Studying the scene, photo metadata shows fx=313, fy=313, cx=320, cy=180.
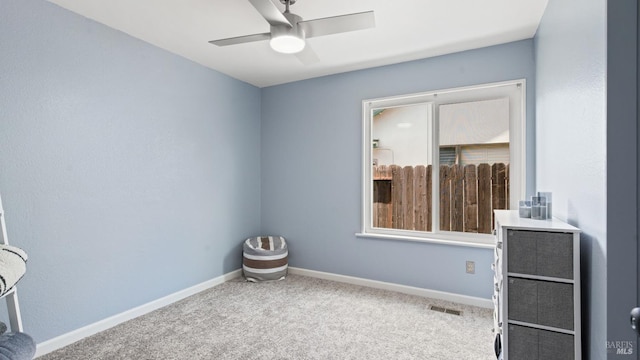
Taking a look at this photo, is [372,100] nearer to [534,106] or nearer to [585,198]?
[534,106]

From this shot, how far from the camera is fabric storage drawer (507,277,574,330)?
1.44m

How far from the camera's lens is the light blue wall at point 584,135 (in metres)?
1.21

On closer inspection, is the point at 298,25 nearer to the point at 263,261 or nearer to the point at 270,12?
the point at 270,12

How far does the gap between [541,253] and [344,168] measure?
233cm

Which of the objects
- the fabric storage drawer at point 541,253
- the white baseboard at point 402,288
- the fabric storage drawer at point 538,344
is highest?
the fabric storage drawer at point 541,253

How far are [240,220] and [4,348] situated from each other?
265 centimetres

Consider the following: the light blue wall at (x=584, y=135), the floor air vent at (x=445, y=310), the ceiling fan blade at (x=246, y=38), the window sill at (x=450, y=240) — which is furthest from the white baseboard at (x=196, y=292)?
the ceiling fan blade at (x=246, y=38)

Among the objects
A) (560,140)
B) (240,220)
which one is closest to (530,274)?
(560,140)

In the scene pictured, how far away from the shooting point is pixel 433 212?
324 cm

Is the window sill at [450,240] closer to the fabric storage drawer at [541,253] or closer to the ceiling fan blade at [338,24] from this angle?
the fabric storage drawer at [541,253]

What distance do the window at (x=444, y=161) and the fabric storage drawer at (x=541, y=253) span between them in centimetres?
149

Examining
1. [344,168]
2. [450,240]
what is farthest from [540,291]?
[344,168]

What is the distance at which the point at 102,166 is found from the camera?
2475 mm

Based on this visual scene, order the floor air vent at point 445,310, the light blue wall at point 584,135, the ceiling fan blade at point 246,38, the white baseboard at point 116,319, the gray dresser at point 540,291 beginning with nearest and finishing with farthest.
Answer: the light blue wall at point 584,135, the gray dresser at point 540,291, the ceiling fan blade at point 246,38, the white baseboard at point 116,319, the floor air vent at point 445,310
